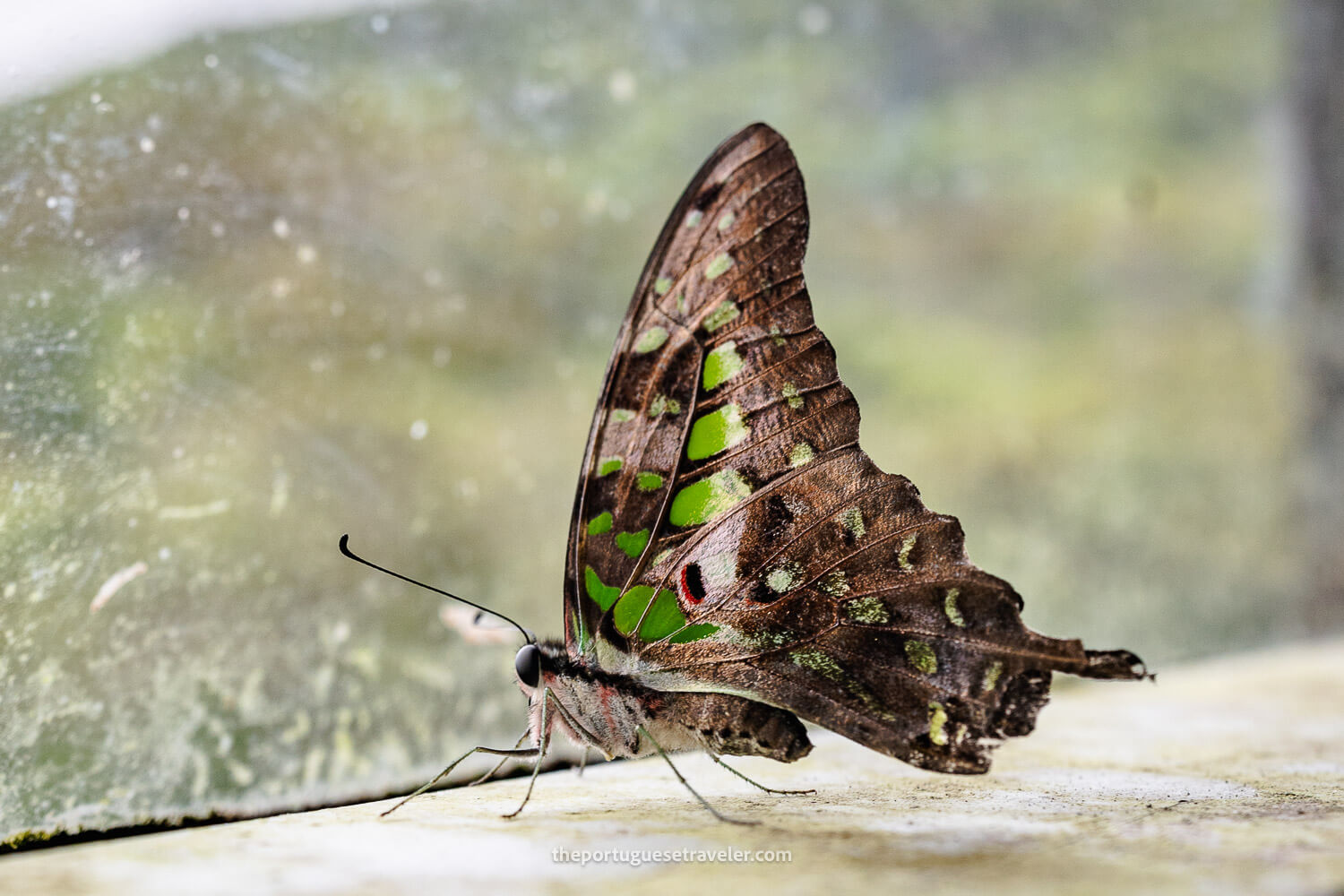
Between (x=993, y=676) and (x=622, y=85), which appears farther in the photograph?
(x=622, y=85)

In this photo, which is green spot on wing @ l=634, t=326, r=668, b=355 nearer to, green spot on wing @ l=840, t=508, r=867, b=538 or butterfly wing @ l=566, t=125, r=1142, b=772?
butterfly wing @ l=566, t=125, r=1142, b=772

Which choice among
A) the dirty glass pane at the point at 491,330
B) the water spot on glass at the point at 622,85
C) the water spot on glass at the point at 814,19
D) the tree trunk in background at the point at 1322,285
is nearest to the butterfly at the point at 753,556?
the dirty glass pane at the point at 491,330

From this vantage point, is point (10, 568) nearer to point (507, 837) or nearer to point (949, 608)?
point (507, 837)

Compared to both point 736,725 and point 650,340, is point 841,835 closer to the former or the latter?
point 736,725

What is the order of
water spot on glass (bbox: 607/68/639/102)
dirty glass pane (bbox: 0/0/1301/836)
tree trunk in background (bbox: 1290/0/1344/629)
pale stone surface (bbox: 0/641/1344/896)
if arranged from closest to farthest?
pale stone surface (bbox: 0/641/1344/896) < dirty glass pane (bbox: 0/0/1301/836) < water spot on glass (bbox: 607/68/639/102) < tree trunk in background (bbox: 1290/0/1344/629)

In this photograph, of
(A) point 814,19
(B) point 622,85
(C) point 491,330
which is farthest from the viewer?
(A) point 814,19

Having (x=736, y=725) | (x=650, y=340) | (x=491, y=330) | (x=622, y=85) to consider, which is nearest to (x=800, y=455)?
(x=650, y=340)

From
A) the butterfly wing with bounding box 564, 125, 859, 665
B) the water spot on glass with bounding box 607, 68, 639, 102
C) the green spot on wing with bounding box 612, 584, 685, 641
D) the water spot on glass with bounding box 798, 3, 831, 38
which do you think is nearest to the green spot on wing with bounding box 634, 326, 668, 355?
the butterfly wing with bounding box 564, 125, 859, 665

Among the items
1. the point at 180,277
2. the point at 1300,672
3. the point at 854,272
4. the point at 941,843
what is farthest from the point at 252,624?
the point at 1300,672
